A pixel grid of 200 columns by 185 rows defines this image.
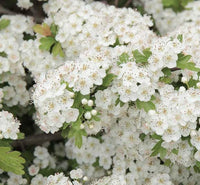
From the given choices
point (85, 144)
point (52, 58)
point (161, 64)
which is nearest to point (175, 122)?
point (161, 64)

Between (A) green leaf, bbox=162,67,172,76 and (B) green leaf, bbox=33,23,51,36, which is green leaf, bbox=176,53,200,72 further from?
(B) green leaf, bbox=33,23,51,36

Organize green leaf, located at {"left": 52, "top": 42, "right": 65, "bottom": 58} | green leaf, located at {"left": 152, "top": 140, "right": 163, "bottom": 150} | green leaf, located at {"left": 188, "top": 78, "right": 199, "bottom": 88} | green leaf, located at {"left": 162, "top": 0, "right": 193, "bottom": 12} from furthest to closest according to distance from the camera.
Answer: green leaf, located at {"left": 162, "top": 0, "right": 193, "bottom": 12} < green leaf, located at {"left": 52, "top": 42, "right": 65, "bottom": 58} < green leaf, located at {"left": 152, "top": 140, "right": 163, "bottom": 150} < green leaf, located at {"left": 188, "top": 78, "right": 199, "bottom": 88}

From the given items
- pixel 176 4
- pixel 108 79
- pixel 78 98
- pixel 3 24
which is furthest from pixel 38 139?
pixel 176 4

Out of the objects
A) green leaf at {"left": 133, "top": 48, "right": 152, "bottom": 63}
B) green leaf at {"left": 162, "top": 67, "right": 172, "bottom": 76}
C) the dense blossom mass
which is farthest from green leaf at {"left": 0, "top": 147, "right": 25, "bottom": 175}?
green leaf at {"left": 162, "top": 67, "right": 172, "bottom": 76}

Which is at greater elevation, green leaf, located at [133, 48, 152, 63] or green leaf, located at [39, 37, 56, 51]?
green leaf, located at [133, 48, 152, 63]

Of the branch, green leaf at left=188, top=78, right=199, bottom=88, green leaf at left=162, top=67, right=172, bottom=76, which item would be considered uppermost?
green leaf at left=162, top=67, right=172, bottom=76

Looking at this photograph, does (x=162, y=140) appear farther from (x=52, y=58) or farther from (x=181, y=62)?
(x=52, y=58)
